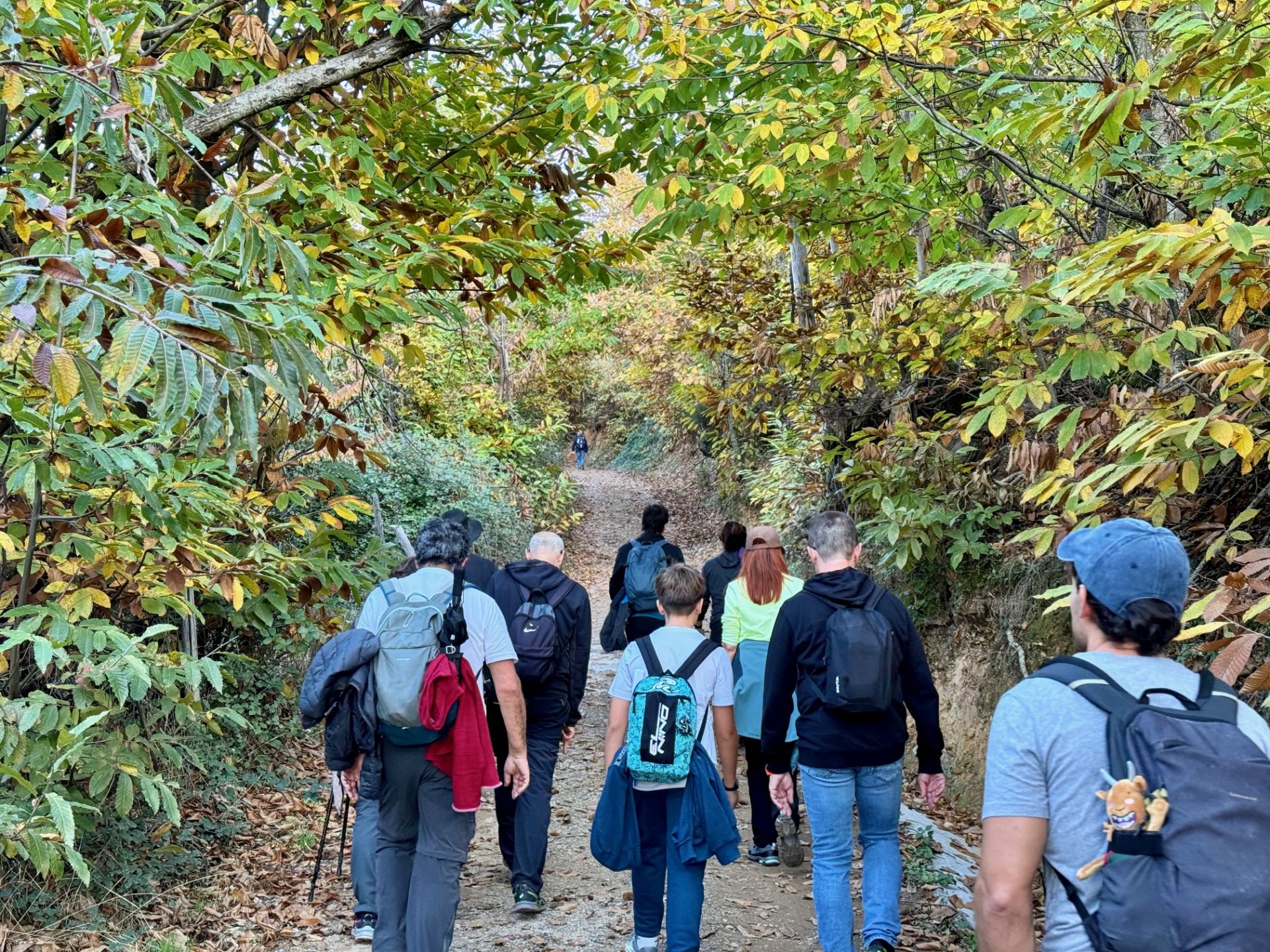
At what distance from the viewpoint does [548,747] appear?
562cm

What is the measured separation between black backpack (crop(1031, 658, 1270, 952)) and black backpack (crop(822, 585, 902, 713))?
6.81 feet

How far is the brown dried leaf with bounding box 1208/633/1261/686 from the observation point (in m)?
3.08

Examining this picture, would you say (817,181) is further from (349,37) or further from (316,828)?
(316,828)

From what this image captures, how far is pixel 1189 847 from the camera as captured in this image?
1911 millimetres

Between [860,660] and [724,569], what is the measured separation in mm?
3952

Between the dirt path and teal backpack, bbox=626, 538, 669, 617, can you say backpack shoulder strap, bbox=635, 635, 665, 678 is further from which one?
teal backpack, bbox=626, 538, 669, 617

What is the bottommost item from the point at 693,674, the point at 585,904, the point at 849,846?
the point at 585,904

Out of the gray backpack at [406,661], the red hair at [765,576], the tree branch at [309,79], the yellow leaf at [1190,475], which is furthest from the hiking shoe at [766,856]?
the tree branch at [309,79]

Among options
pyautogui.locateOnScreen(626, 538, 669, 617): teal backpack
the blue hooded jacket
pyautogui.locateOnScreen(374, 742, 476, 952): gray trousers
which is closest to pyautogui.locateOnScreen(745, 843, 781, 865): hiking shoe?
the blue hooded jacket

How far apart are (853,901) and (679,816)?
2.36 meters

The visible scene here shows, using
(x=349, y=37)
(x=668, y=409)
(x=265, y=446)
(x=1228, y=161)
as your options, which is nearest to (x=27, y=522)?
(x=265, y=446)

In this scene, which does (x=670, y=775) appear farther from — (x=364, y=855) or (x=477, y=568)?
(x=477, y=568)

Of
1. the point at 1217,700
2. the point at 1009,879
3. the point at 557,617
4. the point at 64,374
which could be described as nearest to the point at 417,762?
the point at 557,617

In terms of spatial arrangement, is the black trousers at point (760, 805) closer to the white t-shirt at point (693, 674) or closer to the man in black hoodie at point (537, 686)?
the man in black hoodie at point (537, 686)
